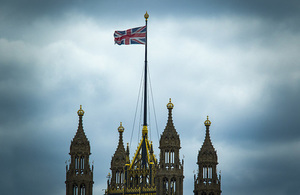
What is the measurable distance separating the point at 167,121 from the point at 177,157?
5.55m

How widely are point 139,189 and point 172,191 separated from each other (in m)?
5.40

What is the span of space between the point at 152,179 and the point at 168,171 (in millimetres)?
3878

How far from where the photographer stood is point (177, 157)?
Answer: 197375 mm

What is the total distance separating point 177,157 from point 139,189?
6.92 metres

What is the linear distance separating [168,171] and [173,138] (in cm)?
478

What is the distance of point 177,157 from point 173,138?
2.72m

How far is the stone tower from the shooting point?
19588 centimetres

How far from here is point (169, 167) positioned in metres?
197

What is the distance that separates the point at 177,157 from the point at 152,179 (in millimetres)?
4951

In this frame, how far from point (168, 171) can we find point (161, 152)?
304 centimetres

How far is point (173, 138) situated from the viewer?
19825 centimetres

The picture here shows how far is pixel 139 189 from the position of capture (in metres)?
199

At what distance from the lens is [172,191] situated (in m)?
196

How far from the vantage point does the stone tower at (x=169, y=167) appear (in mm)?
195875
